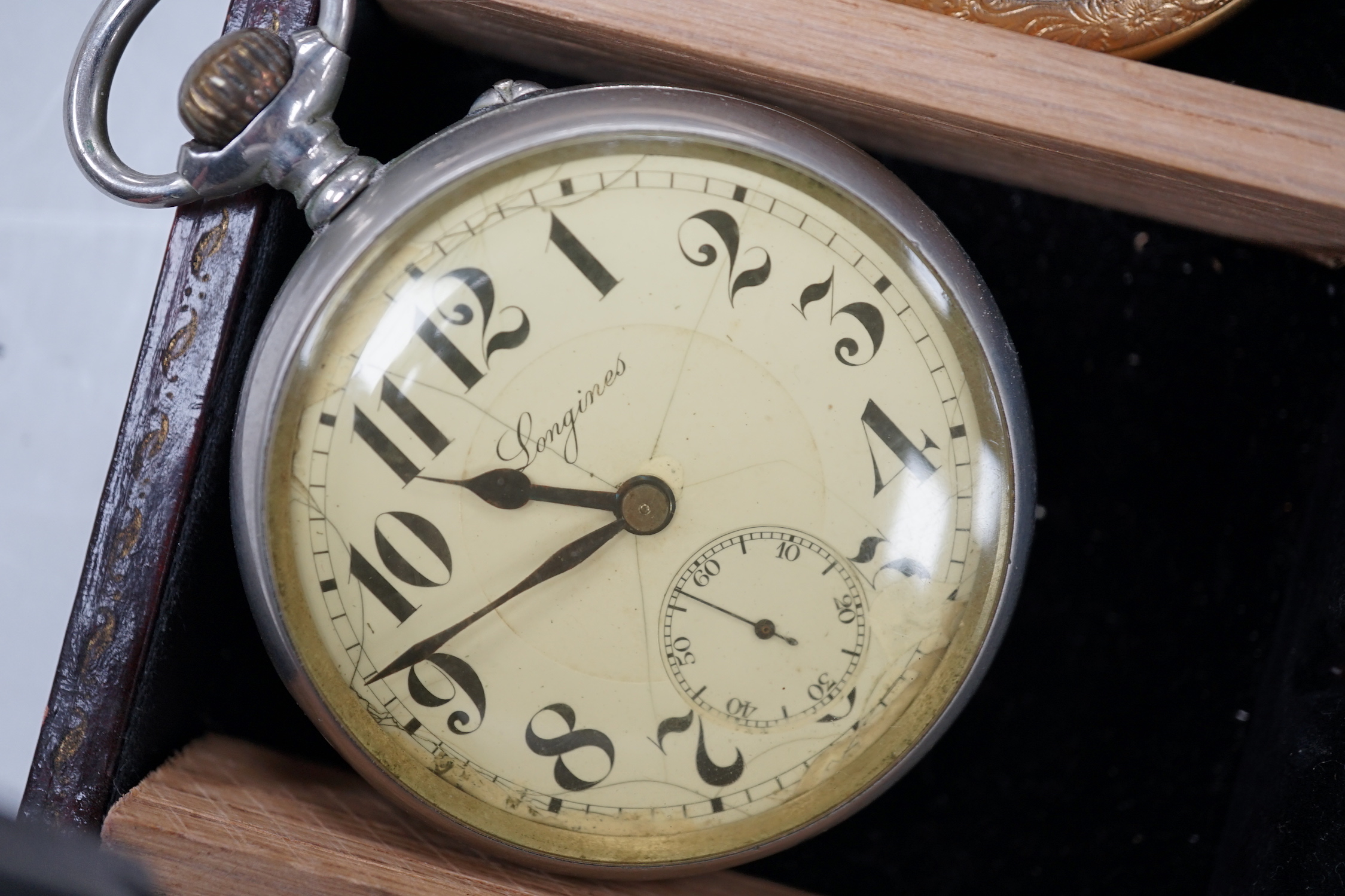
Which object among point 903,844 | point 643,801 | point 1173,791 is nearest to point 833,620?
point 643,801

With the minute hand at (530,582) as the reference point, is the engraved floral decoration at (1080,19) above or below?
above

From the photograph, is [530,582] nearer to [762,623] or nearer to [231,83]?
[762,623]

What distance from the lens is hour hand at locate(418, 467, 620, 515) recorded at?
0.56 m

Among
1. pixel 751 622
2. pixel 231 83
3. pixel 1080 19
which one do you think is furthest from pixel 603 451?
pixel 1080 19

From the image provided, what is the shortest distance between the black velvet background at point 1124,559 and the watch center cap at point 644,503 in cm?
37

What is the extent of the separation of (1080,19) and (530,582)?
52 cm

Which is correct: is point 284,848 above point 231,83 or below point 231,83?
below

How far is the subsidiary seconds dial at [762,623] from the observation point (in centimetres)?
57

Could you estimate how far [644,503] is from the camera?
0.56 metres

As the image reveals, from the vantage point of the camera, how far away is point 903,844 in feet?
2.59

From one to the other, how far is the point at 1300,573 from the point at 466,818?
69 centimetres
